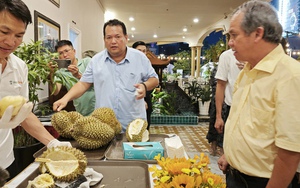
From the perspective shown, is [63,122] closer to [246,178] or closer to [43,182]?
[43,182]

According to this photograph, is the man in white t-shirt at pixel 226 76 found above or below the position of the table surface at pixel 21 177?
above

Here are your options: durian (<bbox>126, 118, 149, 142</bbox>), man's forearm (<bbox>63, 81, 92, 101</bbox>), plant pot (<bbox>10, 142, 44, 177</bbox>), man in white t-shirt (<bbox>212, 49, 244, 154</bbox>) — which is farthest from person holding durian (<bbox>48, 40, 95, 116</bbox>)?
man in white t-shirt (<bbox>212, 49, 244, 154</bbox>)

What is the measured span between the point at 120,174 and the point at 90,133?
34 cm

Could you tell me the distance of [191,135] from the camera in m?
5.18

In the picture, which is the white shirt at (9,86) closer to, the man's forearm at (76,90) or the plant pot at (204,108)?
the man's forearm at (76,90)

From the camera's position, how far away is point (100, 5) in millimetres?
8023

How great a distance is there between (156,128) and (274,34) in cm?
464

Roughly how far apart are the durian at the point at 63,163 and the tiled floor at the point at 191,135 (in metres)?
2.64

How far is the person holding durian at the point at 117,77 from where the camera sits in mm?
2030

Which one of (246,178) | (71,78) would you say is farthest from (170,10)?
(246,178)

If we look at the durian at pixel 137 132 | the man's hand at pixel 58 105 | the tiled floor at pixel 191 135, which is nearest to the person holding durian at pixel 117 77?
the man's hand at pixel 58 105

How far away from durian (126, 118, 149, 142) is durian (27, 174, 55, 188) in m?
0.58

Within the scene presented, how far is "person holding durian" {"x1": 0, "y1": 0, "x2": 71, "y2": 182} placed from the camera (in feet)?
3.85

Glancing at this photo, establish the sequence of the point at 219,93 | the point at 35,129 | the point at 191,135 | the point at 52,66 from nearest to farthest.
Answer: the point at 35,129 < the point at 52,66 < the point at 219,93 < the point at 191,135
